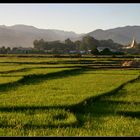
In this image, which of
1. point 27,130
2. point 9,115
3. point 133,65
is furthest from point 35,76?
point 133,65

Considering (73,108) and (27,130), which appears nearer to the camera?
(27,130)

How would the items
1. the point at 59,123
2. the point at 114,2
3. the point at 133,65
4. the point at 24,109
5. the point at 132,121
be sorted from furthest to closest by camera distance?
the point at 133,65
the point at 24,109
the point at 132,121
the point at 59,123
the point at 114,2

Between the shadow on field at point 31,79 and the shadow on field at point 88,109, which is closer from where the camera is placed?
the shadow on field at point 88,109

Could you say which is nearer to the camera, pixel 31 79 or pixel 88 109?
pixel 88 109

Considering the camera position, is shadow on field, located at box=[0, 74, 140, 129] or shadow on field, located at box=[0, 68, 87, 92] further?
shadow on field, located at box=[0, 68, 87, 92]

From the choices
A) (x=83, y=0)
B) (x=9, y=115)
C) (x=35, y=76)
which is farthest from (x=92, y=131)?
(x=35, y=76)

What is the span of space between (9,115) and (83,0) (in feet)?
23.6

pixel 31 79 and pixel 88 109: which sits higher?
pixel 88 109

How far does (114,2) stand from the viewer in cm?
117

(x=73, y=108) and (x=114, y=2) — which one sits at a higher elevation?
(x=114, y=2)

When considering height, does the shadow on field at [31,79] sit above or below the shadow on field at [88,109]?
below

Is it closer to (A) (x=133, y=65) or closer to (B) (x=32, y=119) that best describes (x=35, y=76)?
(B) (x=32, y=119)

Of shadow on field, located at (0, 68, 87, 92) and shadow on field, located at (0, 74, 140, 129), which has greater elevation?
shadow on field, located at (0, 74, 140, 129)

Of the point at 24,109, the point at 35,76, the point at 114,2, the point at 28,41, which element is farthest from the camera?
the point at 28,41
